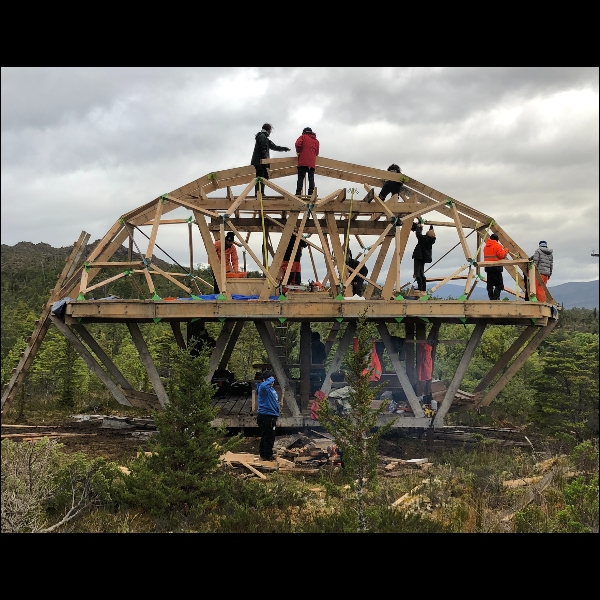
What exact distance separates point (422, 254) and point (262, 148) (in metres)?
4.69

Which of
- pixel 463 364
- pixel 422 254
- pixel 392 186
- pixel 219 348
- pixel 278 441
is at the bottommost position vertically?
pixel 278 441

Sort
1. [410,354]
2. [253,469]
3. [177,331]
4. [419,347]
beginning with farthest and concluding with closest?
1. [410,354]
2. [177,331]
3. [419,347]
4. [253,469]

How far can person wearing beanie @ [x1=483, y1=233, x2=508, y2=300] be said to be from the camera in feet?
41.4

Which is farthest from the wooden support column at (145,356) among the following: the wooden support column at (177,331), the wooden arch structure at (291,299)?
the wooden support column at (177,331)

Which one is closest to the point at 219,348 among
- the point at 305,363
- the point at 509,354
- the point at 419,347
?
the point at 305,363

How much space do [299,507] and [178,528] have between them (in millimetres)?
2106

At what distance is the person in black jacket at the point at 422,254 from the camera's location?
45.0ft

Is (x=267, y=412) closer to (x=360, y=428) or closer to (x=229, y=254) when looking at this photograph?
(x=360, y=428)

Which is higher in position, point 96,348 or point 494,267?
point 494,267

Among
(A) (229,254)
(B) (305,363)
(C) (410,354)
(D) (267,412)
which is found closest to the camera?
(D) (267,412)

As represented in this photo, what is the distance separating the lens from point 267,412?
1106 cm

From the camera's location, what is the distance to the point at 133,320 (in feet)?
38.6

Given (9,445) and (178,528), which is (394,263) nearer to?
(178,528)

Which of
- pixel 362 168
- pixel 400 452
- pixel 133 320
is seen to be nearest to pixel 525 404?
pixel 400 452
